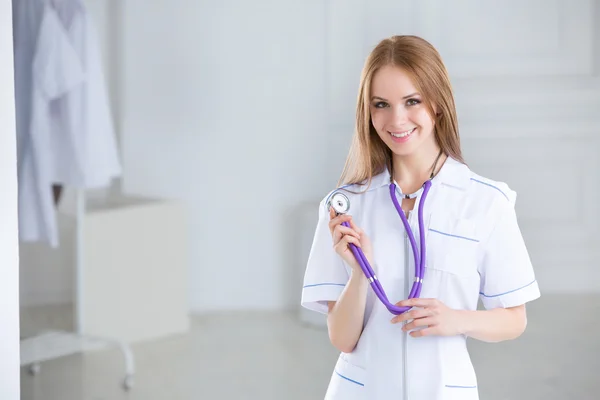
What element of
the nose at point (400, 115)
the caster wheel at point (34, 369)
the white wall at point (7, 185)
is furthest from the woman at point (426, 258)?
the caster wheel at point (34, 369)

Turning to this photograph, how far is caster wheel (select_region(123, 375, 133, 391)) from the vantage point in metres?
2.44

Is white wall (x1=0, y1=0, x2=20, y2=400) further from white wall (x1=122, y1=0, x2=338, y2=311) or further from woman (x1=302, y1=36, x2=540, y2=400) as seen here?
woman (x1=302, y1=36, x2=540, y2=400)

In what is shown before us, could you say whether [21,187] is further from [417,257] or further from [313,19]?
[417,257]

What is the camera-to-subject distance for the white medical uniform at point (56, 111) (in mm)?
2381

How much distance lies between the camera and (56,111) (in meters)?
2.42

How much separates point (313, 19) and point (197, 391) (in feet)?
3.89

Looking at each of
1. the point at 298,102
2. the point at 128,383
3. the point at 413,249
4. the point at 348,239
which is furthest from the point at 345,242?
the point at 128,383

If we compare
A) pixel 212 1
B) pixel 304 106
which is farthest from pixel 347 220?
pixel 212 1

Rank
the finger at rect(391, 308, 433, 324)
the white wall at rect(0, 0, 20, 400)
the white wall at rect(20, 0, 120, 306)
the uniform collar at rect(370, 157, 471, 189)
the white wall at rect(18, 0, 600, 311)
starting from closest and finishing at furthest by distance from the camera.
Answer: the finger at rect(391, 308, 433, 324) → the uniform collar at rect(370, 157, 471, 189) → the white wall at rect(0, 0, 20, 400) → the white wall at rect(18, 0, 600, 311) → the white wall at rect(20, 0, 120, 306)

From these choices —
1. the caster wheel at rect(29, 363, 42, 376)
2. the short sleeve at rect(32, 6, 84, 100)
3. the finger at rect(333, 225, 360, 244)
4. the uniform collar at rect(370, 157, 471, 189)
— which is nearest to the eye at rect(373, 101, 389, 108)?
the uniform collar at rect(370, 157, 471, 189)

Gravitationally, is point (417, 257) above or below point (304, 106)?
below

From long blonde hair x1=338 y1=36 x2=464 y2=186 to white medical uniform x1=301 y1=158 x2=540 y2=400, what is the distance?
0.07m

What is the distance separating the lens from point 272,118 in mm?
2369

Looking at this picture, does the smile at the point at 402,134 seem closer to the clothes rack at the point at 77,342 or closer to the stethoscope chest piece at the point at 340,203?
the stethoscope chest piece at the point at 340,203
